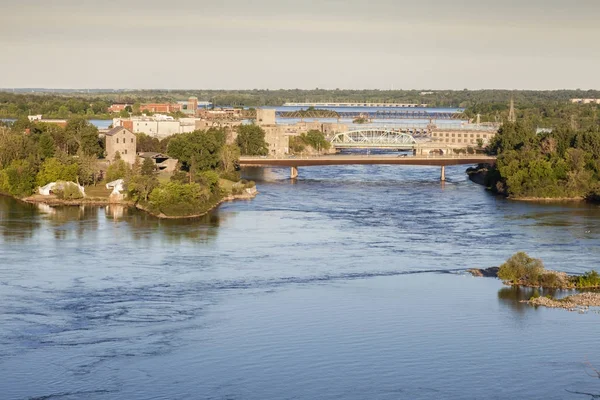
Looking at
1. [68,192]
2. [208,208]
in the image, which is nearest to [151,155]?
[68,192]

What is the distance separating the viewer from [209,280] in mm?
18406

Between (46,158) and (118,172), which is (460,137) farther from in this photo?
(46,158)

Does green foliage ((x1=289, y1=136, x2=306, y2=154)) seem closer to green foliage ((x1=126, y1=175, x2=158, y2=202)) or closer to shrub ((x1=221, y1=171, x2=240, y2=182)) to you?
shrub ((x1=221, y1=171, x2=240, y2=182))

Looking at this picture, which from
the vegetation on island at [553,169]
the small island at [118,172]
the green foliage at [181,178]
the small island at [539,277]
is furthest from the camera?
the vegetation on island at [553,169]

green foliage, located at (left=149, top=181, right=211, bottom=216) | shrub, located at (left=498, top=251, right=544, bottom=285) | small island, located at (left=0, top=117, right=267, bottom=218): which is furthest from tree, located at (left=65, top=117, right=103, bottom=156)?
shrub, located at (left=498, top=251, right=544, bottom=285)

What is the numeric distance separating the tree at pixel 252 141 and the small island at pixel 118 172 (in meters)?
5.22

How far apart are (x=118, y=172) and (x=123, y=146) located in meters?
4.18

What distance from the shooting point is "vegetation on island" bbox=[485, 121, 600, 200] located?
31.2 m

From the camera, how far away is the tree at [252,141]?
43.1 m

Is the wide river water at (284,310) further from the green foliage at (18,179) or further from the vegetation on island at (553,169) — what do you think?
the vegetation on island at (553,169)

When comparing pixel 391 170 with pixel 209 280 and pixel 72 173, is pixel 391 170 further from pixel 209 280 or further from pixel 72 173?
pixel 209 280

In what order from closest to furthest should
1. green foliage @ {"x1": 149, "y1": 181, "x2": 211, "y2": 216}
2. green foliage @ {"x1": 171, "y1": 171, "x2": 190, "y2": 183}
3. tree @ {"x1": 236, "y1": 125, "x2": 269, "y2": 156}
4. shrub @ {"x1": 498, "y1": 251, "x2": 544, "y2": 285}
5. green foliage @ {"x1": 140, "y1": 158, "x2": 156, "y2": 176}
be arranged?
shrub @ {"x1": 498, "y1": 251, "x2": 544, "y2": 285} < green foliage @ {"x1": 149, "y1": 181, "x2": 211, "y2": 216} < green foliage @ {"x1": 171, "y1": 171, "x2": 190, "y2": 183} < green foliage @ {"x1": 140, "y1": 158, "x2": 156, "y2": 176} < tree @ {"x1": 236, "y1": 125, "x2": 269, "y2": 156}

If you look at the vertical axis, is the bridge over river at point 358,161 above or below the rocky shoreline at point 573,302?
above

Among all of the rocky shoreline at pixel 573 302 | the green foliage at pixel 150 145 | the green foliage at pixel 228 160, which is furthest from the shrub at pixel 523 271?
the green foliage at pixel 150 145
